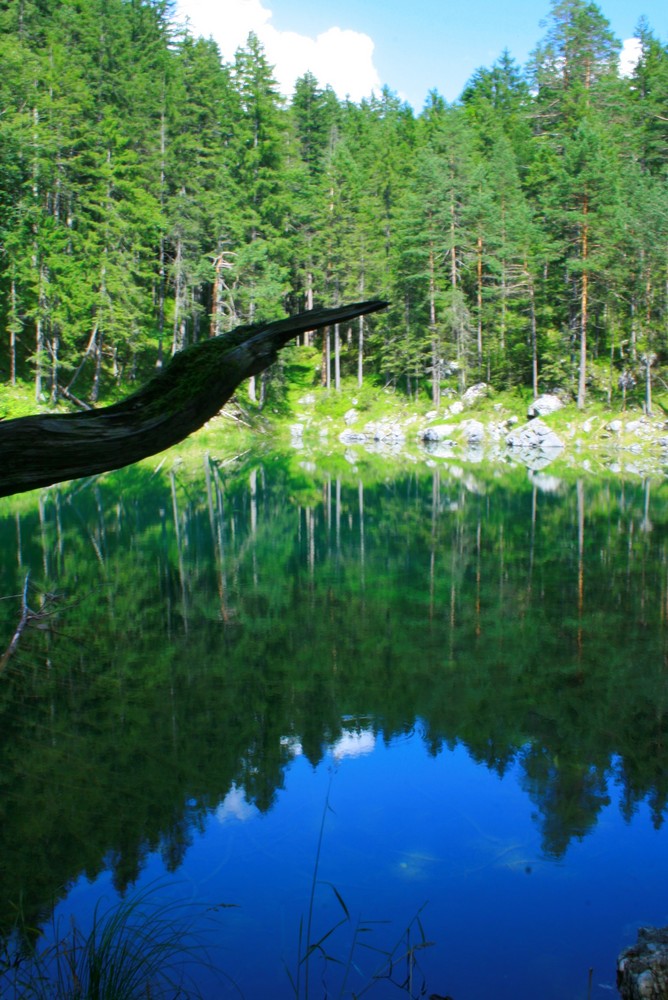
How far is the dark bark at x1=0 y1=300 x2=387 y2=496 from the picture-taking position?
2.69 m

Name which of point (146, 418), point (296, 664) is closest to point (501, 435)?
point (296, 664)

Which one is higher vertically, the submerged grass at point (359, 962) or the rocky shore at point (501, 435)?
the rocky shore at point (501, 435)

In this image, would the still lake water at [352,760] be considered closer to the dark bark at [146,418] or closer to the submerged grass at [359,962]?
the submerged grass at [359,962]

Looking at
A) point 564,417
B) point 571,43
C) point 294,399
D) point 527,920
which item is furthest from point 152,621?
point 571,43

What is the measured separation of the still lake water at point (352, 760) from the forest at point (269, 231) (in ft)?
81.7

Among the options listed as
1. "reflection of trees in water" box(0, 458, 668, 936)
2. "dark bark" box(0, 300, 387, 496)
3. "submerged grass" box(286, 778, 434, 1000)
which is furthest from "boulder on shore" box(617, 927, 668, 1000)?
"dark bark" box(0, 300, 387, 496)

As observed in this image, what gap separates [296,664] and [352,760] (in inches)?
109

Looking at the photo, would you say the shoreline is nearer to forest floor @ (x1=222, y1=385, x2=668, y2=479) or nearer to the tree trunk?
forest floor @ (x1=222, y1=385, x2=668, y2=479)

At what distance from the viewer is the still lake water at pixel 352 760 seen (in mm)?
5691

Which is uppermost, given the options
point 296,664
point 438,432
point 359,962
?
point 438,432

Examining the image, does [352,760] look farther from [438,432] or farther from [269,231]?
[269,231]

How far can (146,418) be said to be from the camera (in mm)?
2854

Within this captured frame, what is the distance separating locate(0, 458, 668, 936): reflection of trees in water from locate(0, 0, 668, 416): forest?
69.5 ft

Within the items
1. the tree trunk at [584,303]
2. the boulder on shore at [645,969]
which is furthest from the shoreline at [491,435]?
the boulder on shore at [645,969]
